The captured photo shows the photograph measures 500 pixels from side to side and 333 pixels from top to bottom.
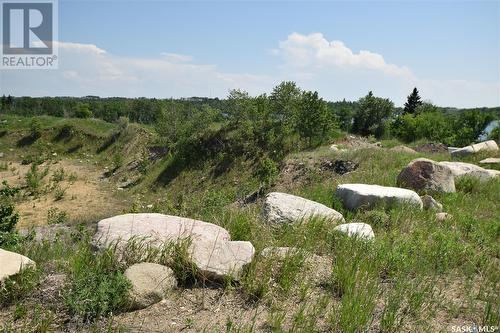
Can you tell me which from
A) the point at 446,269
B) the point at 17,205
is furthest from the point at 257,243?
the point at 17,205

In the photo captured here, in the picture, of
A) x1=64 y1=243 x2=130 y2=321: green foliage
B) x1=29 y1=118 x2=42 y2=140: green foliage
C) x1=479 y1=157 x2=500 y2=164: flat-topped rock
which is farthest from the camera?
x1=29 y1=118 x2=42 y2=140: green foliage

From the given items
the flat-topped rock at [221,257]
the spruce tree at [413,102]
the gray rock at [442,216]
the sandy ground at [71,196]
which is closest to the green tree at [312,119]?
the sandy ground at [71,196]

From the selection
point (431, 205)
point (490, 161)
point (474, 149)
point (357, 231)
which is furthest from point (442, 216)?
point (474, 149)

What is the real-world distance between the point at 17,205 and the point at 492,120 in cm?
3396

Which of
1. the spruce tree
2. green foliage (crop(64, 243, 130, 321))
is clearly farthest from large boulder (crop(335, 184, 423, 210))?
the spruce tree

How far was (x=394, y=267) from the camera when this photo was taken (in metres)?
4.23

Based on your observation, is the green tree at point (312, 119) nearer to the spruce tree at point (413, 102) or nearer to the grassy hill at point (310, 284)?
the grassy hill at point (310, 284)

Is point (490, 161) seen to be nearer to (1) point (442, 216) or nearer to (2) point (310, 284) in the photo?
(1) point (442, 216)

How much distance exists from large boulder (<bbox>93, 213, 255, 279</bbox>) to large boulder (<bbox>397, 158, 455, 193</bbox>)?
598 cm

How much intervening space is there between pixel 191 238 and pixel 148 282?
0.77 meters

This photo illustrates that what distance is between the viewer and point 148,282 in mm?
3516

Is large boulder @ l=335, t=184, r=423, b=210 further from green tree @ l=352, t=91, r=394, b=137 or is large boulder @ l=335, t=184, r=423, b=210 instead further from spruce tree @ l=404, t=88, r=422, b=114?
spruce tree @ l=404, t=88, r=422, b=114

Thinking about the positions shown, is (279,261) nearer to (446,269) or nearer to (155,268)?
(155,268)

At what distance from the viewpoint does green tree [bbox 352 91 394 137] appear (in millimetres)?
50750
